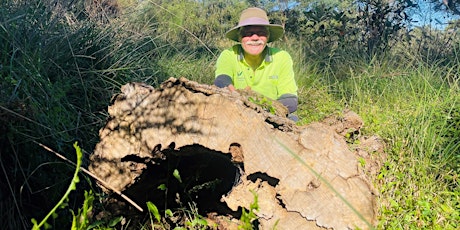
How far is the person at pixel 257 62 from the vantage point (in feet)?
13.5

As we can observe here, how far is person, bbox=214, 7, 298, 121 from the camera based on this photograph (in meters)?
4.12

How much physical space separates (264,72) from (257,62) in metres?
0.11

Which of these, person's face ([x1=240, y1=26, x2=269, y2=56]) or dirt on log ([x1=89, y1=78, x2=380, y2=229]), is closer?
dirt on log ([x1=89, y1=78, x2=380, y2=229])

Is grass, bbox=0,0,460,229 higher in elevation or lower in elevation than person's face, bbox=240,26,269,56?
lower

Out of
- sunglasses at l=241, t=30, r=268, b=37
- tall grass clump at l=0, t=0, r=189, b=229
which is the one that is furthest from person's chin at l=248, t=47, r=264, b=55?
tall grass clump at l=0, t=0, r=189, b=229

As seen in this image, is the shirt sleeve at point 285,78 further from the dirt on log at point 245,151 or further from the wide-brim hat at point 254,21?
the dirt on log at point 245,151

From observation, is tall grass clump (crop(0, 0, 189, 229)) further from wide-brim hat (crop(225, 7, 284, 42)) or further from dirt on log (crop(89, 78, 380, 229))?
wide-brim hat (crop(225, 7, 284, 42))

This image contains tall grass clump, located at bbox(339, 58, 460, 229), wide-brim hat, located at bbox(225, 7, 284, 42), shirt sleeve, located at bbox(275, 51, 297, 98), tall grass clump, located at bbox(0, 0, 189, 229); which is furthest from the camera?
shirt sleeve, located at bbox(275, 51, 297, 98)

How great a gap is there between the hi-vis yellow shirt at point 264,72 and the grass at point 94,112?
1.73 feet

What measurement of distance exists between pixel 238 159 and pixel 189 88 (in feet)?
1.36

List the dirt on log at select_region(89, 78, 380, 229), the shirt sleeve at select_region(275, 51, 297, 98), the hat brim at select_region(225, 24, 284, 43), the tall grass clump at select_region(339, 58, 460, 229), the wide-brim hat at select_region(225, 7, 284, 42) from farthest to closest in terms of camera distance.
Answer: the hat brim at select_region(225, 24, 284, 43) < the shirt sleeve at select_region(275, 51, 297, 98) < the wide-brim hat at select_region(225, 7, 284, 42) < the tall grass clump at select_region(339, 58, 460, 229) < the dirt on log at select_region(89, 78, 380, 229)

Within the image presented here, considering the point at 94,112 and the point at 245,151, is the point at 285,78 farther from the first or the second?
the point at 245,151

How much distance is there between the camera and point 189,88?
7.60 ft

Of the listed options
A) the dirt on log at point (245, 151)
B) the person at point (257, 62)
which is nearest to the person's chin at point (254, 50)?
the person at point (257, 62)
